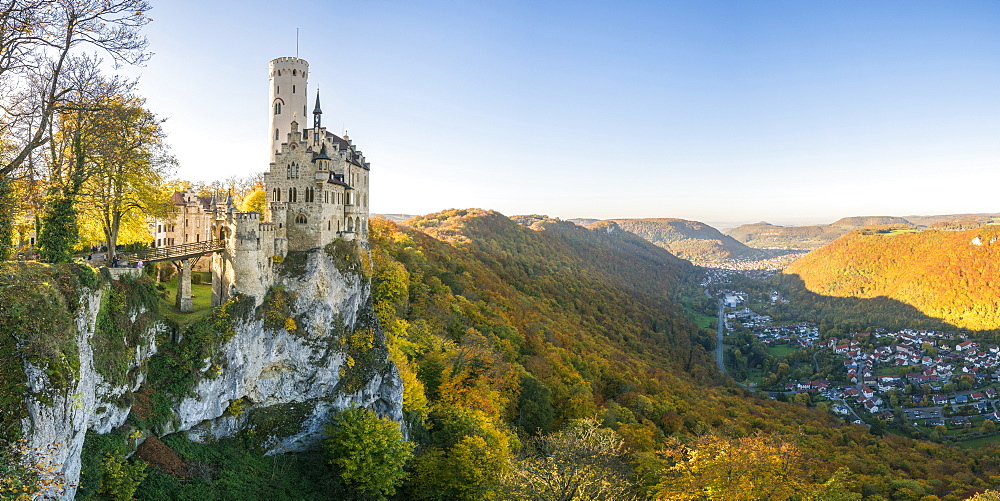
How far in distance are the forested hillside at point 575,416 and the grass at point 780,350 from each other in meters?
48.7

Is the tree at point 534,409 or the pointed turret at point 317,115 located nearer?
the pointed turret at point 317,115

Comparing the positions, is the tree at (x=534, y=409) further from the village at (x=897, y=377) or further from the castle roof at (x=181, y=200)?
the village at (x=897, y=377)

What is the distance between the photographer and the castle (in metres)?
31.2

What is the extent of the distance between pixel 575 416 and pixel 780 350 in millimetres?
123220

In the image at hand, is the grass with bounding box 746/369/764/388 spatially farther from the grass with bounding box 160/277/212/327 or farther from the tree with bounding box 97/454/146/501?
the tree with bounding box 97/454/146/501

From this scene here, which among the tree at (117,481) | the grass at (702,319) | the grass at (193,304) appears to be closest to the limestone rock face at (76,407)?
the tree at (117,481)

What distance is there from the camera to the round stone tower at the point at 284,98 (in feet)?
123

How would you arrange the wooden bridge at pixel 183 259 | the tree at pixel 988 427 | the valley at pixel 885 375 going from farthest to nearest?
the valley at pixel 885 375 → the tree at pixel 988 427 → the wooden bridge at pixel 183 259

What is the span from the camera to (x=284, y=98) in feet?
124

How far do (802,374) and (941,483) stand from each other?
253 ft

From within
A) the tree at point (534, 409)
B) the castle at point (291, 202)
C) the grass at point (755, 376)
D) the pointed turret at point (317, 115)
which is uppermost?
the pointed turret at point (317, 115)

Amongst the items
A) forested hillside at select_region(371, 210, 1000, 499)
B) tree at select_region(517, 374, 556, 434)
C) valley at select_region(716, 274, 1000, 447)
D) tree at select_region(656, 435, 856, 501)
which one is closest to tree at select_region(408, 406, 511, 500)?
forested hillside at select_region(371, 210, 1000, 499)

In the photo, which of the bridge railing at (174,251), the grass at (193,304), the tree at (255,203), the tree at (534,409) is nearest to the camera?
the bridge railing at (174,251)

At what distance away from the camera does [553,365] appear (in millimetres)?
60156
